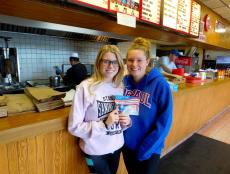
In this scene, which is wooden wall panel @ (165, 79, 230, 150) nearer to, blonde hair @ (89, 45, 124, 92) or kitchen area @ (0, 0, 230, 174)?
kitchen area @ (0, 0, 230, 174)

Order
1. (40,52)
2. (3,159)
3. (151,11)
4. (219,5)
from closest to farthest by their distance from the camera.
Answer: (3,159), (151,11), (40,52), (219,5)

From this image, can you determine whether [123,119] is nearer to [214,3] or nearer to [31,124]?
[31,124]

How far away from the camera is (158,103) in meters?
1.26

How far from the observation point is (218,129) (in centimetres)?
369

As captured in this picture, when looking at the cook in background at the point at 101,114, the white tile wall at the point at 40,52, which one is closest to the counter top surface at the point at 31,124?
the cook in background at the point at 101,114

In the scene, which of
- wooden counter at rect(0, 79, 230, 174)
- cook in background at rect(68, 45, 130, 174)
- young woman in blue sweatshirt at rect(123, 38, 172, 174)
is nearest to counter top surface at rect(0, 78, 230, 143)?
wooden counter at rect(0, 79, 230, 174)

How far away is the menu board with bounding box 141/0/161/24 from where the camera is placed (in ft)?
7.22

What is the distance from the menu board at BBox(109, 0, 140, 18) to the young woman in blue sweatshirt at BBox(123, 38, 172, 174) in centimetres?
76

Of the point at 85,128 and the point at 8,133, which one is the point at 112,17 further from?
the point at 8,133

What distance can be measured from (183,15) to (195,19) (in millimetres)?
546

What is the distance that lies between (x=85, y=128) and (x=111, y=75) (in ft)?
1.34

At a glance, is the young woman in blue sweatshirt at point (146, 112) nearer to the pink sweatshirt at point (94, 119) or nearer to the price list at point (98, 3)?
the pink sweatshirt at point (94, 119)

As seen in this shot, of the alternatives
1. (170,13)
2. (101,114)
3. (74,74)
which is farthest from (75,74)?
(101,114)

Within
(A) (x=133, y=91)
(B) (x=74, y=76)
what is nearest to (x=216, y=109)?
(B) (x=74, y=76)
